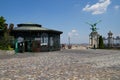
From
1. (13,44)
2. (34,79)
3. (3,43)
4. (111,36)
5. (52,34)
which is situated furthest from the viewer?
(111,36)

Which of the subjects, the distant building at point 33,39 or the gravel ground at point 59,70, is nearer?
the gravel ground at point 59,70

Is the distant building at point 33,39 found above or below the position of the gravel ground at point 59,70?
above

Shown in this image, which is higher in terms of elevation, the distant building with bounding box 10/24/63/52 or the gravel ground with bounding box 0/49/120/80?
the distant building with bounding box 10/24/63/52

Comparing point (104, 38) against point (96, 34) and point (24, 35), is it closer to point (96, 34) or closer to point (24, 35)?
point (96, 34)

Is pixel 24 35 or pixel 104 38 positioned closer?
pixel 24 35

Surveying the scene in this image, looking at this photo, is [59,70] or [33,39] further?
[33,39]

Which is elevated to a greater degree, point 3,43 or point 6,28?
point 6,28

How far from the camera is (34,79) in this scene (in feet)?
35.0

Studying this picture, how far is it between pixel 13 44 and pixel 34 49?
4.47 m

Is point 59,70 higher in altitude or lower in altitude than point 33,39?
lower

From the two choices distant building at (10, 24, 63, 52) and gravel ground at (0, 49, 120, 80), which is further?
distant building at (10, 24, 63, 52)

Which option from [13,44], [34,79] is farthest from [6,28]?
[34,79]

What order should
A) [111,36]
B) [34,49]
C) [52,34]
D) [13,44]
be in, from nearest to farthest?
1. [13,44]
2. [34,49]
3. [52,34]
4. [111,36]

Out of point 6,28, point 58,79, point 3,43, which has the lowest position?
point 58,79
